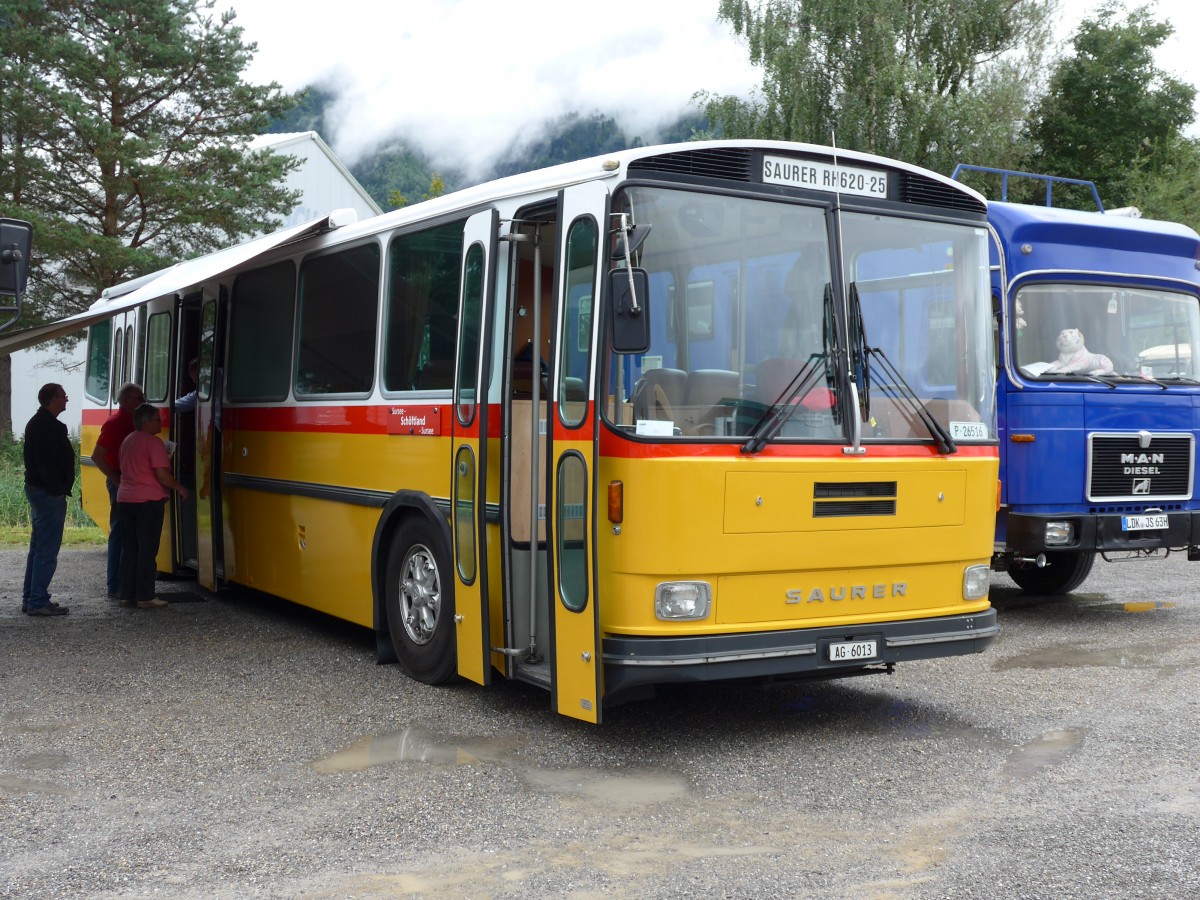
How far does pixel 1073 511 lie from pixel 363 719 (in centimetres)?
573

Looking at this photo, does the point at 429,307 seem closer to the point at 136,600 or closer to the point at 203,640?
the point at 203,640

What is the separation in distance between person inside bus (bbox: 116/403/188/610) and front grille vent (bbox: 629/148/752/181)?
577cm

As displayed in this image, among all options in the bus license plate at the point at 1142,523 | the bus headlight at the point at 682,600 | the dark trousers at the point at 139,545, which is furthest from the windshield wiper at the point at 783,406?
the dark trousers at the point at 139,545

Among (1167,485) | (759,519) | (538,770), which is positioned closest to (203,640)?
(538,770)

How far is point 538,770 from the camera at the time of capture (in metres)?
6.09

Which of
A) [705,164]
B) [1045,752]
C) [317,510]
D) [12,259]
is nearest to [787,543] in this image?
[1045,752]

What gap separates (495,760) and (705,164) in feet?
9.46

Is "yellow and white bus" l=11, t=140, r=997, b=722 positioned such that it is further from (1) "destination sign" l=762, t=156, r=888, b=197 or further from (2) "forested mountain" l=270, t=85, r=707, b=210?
(2) "forested mountain" l=270, t=85, r=707, b=210

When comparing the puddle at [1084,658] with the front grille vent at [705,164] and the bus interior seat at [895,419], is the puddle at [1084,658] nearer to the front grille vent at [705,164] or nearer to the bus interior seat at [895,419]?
the bus interior seat at [895,419]

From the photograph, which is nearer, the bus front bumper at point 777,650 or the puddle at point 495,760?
the puddle at point 495,760

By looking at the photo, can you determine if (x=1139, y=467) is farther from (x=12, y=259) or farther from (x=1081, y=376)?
(x=12, y=259)

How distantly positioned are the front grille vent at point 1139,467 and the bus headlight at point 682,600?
17.0 feet

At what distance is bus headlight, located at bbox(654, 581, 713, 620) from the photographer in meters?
6.00

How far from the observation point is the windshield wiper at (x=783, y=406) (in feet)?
20.1
